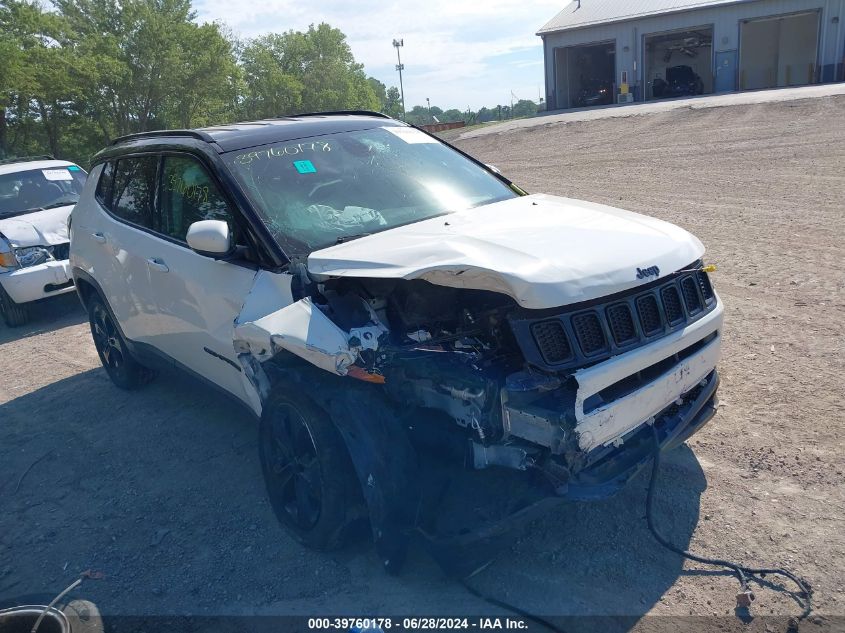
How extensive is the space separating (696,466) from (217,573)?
2594mm

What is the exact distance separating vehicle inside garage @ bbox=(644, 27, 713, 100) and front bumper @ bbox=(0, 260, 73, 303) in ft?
111

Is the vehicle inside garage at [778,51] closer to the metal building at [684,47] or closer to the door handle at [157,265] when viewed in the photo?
the metal building at [684,47]

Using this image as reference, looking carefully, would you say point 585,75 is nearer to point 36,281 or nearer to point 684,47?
point 684,47

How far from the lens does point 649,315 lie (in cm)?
316

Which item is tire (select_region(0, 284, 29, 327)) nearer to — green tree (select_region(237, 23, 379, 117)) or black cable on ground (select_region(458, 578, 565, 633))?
black cable on ground (select_region(458, 578, 565, 633))

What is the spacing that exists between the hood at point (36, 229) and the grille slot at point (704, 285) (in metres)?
7.69

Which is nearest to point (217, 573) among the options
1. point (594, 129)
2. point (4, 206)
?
point (4, 206)

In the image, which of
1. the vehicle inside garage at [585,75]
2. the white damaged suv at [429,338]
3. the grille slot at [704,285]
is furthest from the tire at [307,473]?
the vehicle inside garage at [585,75]

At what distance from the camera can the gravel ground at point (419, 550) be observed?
125 inches

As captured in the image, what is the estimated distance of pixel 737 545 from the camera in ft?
10.8

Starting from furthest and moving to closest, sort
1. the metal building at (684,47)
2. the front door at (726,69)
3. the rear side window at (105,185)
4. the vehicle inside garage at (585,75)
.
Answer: the vehicle inside garage at (585,75) → the front door at (726,69) → the metal building at (684,47) → the rear side window at (105,185)

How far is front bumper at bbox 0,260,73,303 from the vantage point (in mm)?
8266

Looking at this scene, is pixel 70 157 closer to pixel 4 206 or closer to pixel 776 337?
pixel 4 206

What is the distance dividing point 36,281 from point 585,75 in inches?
1489
